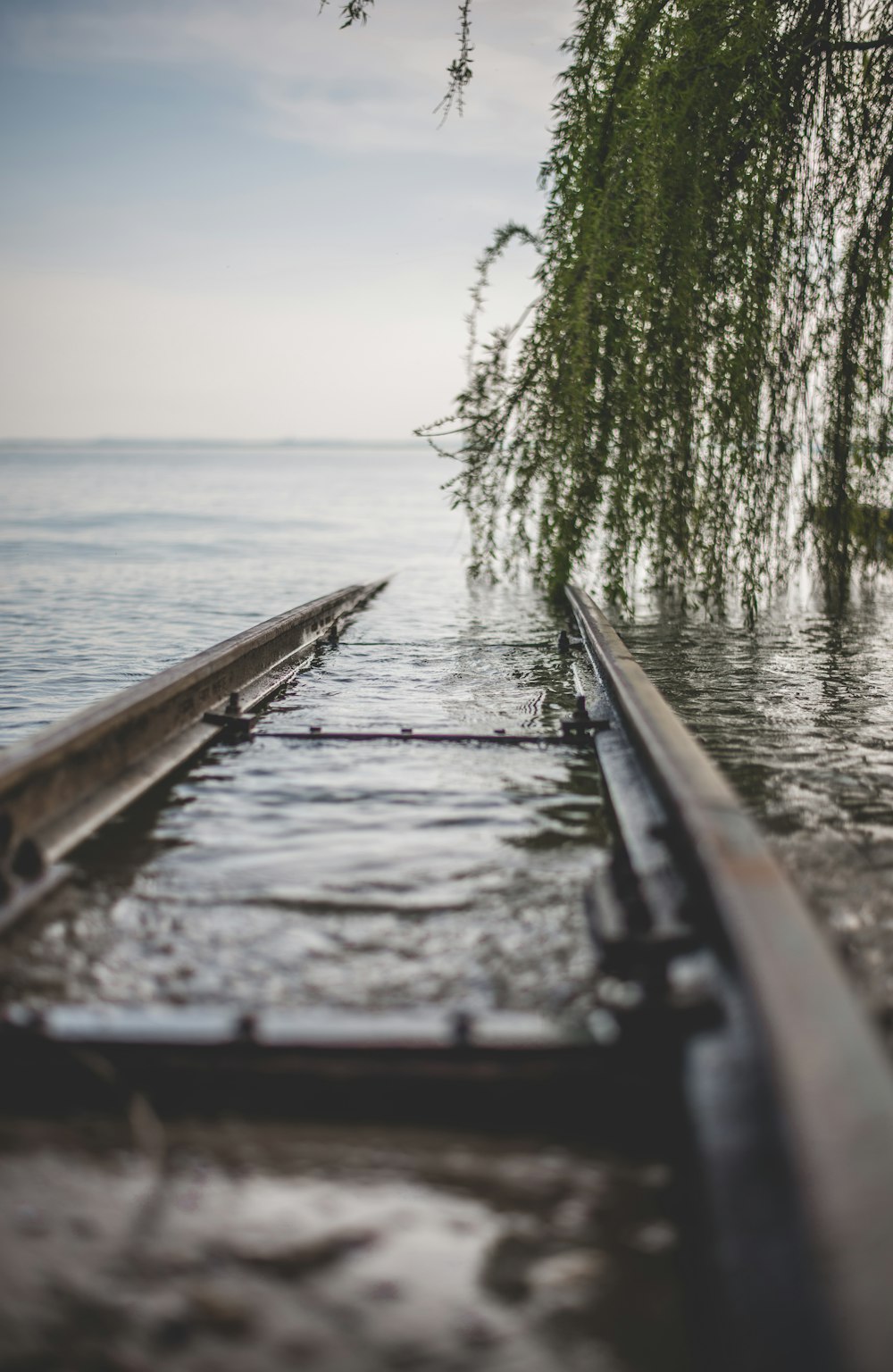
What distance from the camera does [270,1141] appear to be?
1627mm

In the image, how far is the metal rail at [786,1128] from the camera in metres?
1.02

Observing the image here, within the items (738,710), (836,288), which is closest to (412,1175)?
(738,710)

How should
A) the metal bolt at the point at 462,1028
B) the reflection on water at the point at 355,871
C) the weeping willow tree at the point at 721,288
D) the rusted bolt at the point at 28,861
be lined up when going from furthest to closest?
1. the weeping willow tree at the point at 721,288
2. the rusted bolt at the point at 28,861
3. the reflection on water at the point at 355,871
4. the metal bolt at the point at 462,1028

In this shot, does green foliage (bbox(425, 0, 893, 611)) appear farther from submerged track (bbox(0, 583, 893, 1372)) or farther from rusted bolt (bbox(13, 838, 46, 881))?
rusted bolt (bbox(13, 838, 46, 881))

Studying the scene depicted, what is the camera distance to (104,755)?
11.5ft

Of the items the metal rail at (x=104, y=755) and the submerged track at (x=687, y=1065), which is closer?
the submerged track at (x=687, y=1065)

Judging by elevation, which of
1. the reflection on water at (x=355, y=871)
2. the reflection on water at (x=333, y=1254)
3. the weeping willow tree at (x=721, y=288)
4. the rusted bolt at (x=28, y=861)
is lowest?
the reflection on water at (x=333, y=1254)

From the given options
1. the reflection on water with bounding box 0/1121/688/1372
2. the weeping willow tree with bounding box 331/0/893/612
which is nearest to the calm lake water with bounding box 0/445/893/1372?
the reflection on water with bounding box 0/1121/688/1372

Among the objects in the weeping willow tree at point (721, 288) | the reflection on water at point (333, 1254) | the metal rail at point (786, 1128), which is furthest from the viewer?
the weeping willow tree at point (721, 288)

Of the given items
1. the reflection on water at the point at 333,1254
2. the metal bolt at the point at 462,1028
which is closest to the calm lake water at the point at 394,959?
the reflection on water at the point at 333,1254

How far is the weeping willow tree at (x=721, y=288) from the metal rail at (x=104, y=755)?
301 cm

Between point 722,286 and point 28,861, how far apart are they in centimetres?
566

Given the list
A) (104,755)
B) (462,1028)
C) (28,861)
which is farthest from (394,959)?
(104,755)

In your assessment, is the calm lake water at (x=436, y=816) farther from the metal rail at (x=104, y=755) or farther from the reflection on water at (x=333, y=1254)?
the reflection on water at (x=333, y=1254)
